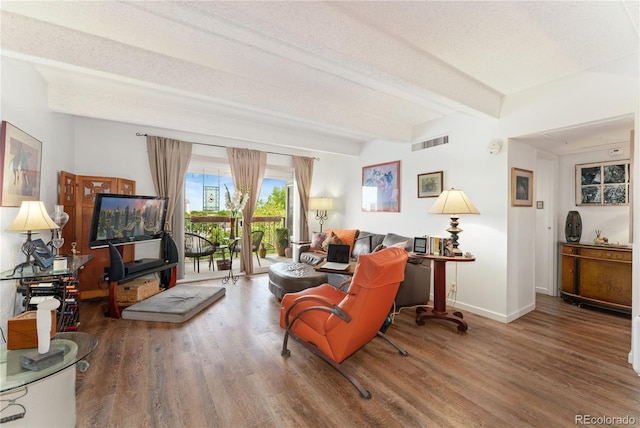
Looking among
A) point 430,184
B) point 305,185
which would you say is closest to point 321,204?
point 305,185

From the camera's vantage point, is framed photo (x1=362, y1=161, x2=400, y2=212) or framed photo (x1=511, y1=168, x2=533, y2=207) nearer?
framed photo (x1=511, y1=168, x2=533, y2=207)

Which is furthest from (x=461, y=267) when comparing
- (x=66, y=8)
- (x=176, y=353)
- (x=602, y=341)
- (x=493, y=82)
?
(x=66, y=8)

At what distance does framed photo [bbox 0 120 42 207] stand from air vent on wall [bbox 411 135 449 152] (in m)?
4.66

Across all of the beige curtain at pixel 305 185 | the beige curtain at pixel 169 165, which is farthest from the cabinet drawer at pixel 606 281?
the beige curtain at pixel 169 165

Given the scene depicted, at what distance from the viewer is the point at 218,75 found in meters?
2.84

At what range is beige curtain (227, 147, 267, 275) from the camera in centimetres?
535

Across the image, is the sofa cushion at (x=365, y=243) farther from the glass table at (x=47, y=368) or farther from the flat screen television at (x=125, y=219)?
the glass table at (x=47, y=368)

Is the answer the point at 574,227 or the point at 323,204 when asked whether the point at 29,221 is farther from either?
the point at 574,227

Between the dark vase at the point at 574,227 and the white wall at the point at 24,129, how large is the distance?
6.62 meters

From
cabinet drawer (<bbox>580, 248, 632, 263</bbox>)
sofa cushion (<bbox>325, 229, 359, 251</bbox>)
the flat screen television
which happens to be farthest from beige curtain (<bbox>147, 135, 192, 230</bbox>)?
cabinet drawer (<bbox>580, 248, 632, 263</bbox>)

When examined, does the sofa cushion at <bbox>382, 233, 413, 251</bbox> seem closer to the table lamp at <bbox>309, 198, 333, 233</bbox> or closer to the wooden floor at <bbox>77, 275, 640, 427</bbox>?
the wooden floor at <bbox>77, 275, 640, 427</bbox>

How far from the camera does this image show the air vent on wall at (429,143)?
13.2 ft

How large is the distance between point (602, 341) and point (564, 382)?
3.96 feet
